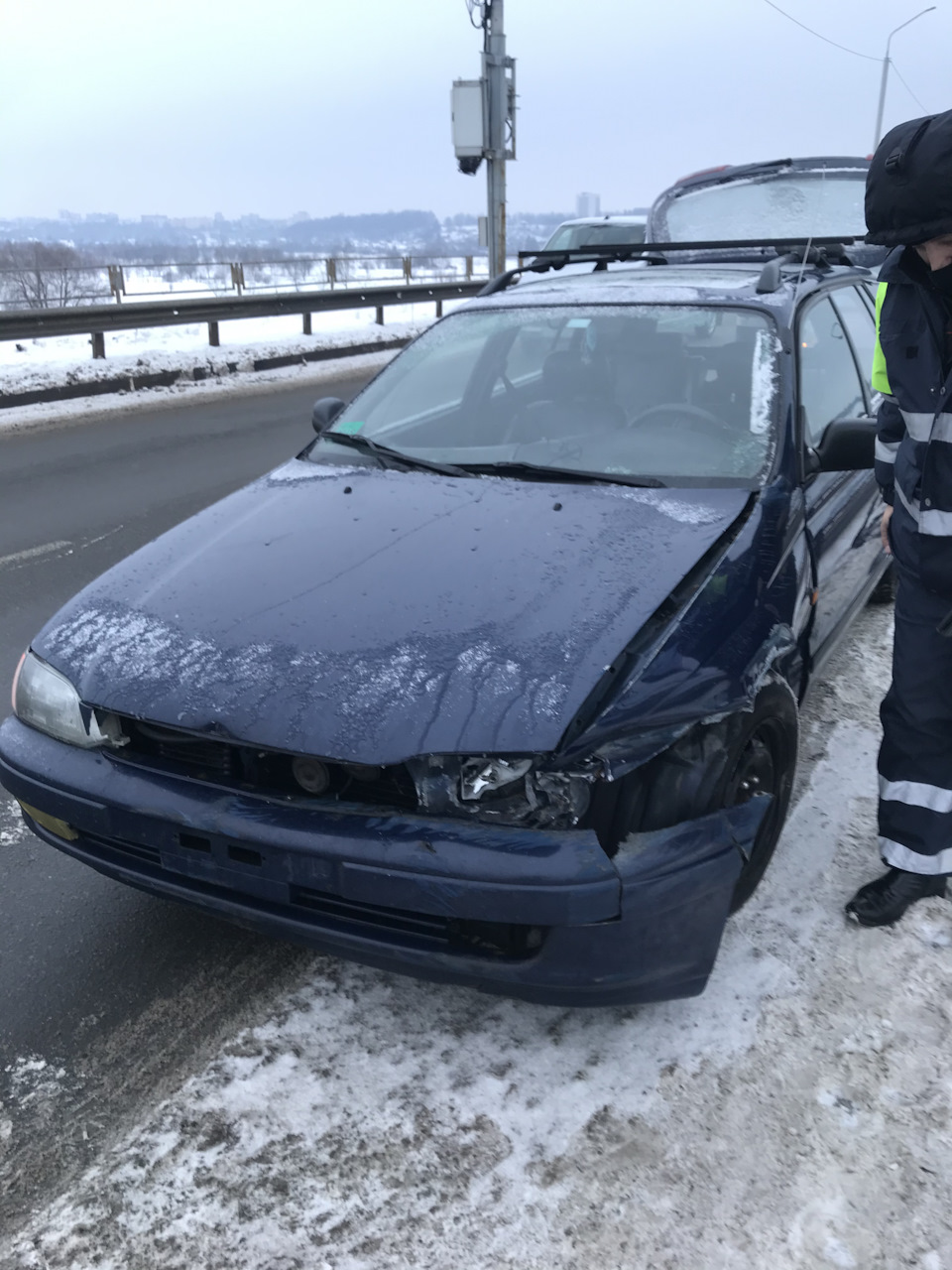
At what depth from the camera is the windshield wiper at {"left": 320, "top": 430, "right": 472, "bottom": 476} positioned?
320cm

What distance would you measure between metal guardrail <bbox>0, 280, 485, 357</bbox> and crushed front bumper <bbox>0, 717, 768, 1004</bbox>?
35.0ft

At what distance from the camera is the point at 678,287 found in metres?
3.62

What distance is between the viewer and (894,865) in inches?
107

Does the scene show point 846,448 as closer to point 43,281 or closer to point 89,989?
point 89,989

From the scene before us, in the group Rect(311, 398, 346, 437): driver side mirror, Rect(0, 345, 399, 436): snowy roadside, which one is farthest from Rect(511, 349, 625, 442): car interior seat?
Rect(0, 345, 399, 436): snowy roadside

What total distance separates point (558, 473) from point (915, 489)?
1005 millimetres

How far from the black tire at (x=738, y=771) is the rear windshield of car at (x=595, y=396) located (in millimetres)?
719

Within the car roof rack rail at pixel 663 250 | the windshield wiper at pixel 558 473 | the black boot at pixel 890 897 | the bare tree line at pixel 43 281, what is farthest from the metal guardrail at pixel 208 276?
the black boot at pixel 890 897

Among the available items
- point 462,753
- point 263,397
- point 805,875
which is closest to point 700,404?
point 805,875

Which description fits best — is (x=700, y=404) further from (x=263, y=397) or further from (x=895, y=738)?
(x=263, y=397)

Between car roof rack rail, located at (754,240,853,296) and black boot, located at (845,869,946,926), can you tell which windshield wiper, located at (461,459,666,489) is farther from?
black boot, located at (845,869,946,926)

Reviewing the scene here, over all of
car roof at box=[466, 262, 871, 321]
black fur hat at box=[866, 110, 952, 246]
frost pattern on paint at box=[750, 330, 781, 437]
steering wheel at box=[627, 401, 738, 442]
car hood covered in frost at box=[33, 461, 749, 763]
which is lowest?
car hood covered in frost at box=[33, 461, 749, 763]

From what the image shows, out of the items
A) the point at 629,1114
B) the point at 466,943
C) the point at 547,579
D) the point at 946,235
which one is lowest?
the point at 629,1114

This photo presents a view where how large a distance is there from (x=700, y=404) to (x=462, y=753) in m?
1.66
